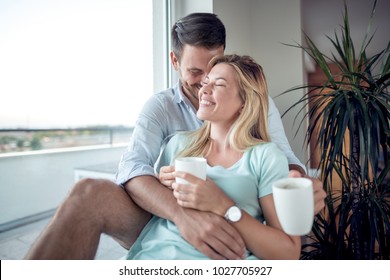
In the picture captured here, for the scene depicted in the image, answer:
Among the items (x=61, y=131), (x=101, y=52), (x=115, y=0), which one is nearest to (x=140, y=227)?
(x=61, y=131)

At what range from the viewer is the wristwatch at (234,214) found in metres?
0.87

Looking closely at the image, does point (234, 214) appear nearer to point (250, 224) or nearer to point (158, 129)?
point (250, 224)

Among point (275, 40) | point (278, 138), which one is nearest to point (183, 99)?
point (278, 138)

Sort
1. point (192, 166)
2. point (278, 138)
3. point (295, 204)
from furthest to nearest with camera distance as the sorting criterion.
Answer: point (278, 138) → point (192, 166) → point (295, 204)

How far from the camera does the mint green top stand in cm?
93

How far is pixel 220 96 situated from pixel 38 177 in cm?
104

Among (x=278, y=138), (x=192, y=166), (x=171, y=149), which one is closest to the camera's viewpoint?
(x=192, y=166)

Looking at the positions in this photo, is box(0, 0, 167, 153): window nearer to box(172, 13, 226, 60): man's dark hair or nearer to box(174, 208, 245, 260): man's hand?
box(172, 13, 226, 60): man's dark hair

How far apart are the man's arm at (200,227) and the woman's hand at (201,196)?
0.11ft

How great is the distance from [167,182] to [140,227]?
25 cm

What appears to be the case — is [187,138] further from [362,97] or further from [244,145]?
[362,97]

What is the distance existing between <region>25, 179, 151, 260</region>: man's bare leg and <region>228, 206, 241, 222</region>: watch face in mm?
373

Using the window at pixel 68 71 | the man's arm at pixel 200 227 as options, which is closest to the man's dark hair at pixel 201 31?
the window at pixel 68 71

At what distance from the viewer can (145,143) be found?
119 cm
